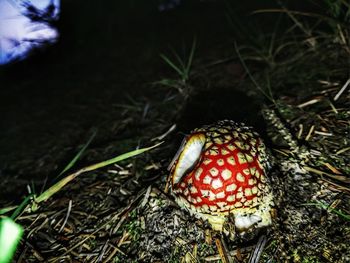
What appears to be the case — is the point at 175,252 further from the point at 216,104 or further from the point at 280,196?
the point at 216,104

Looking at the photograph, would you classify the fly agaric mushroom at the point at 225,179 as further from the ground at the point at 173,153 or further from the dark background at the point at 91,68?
the dark background at the point at 91,68

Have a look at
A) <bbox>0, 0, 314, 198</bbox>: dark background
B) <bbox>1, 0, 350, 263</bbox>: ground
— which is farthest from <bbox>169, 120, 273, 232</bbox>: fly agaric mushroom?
<bbox>0, 0, 314, 198</bbox>: dark background

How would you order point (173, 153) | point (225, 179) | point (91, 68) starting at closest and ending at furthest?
point (225, 179)
point (173, 153)
point (91, 68)

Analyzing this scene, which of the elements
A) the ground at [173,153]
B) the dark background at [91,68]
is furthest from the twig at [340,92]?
the dark background at [91,68]

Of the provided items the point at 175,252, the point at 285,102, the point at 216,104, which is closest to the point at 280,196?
the point at 175,252

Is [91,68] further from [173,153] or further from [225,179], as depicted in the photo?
[225,179]

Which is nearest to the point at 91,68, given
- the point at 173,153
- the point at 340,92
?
the point at 173,153
